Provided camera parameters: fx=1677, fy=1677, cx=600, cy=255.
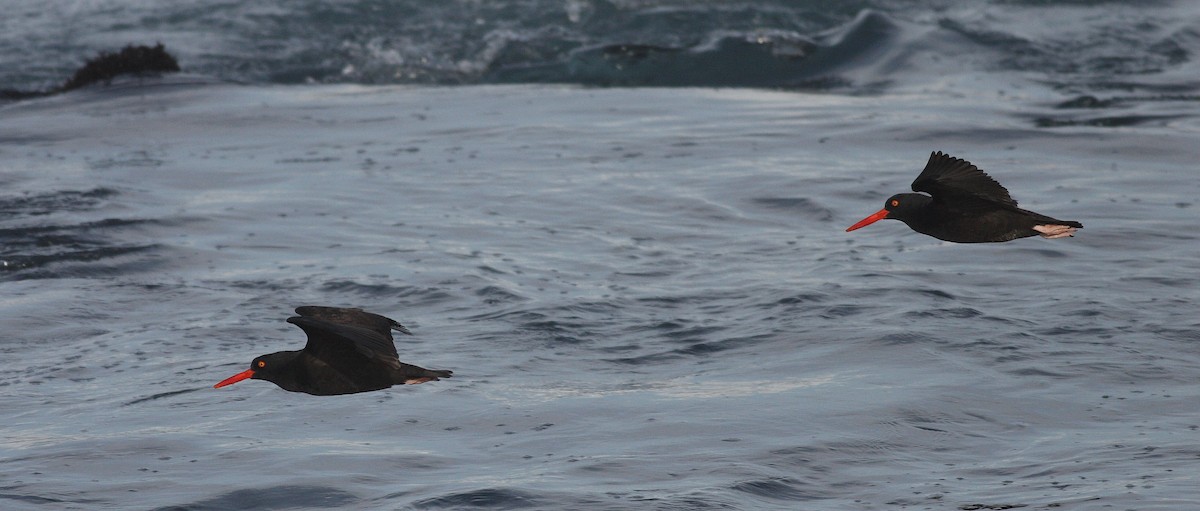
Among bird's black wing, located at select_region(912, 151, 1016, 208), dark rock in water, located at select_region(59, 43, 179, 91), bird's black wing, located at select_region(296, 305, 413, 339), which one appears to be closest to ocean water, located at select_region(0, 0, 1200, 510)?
dark rock in water, located at select_region(59, 43, 179, 91)

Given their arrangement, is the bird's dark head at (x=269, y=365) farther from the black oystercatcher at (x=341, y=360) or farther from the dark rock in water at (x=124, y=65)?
the dark rock in water at (x=124, y=65)

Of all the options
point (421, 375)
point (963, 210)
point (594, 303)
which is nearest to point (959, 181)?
point (963, 210)

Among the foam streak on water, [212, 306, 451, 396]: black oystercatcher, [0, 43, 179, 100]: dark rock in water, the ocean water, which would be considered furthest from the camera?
[0, 43, 179, 100]: dark rock in water

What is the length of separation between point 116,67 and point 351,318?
15.5 m

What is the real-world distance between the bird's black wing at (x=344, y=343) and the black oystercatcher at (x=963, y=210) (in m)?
2.52

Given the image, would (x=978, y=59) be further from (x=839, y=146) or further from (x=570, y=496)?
(x=570, y=496)

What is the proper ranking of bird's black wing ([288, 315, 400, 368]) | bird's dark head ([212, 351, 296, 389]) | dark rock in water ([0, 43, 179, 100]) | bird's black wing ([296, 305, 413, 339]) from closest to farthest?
bird's black wing ([288, 315, 400, 368]), bird's black wing ([296, 305, 413, 339]), bird's dark head ([212, 351, 296, 389]), dark rock in water ([0, 43, 179, 100])

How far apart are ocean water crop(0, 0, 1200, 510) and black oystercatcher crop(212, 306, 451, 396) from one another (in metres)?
1.78

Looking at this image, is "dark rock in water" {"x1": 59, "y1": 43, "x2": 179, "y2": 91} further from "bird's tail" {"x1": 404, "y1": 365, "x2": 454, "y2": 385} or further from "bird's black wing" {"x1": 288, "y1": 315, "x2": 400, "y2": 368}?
"bird's tail" {"x1": 404, "y1": 365, "x2": 454, "y2": 385}

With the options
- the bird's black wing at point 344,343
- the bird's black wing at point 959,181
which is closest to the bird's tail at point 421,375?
the bird's black wing at point 344,343

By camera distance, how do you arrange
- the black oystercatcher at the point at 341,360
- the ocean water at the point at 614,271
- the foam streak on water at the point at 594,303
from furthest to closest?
the ocean water at the point at 614,271 → the foam streak on water at the point at 594,303 → the black oystercatcher at the point at 341,360

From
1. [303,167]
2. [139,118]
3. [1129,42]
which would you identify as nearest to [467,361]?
[303,167]

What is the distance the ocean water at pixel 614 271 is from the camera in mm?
10906

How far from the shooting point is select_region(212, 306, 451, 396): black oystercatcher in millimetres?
8180
